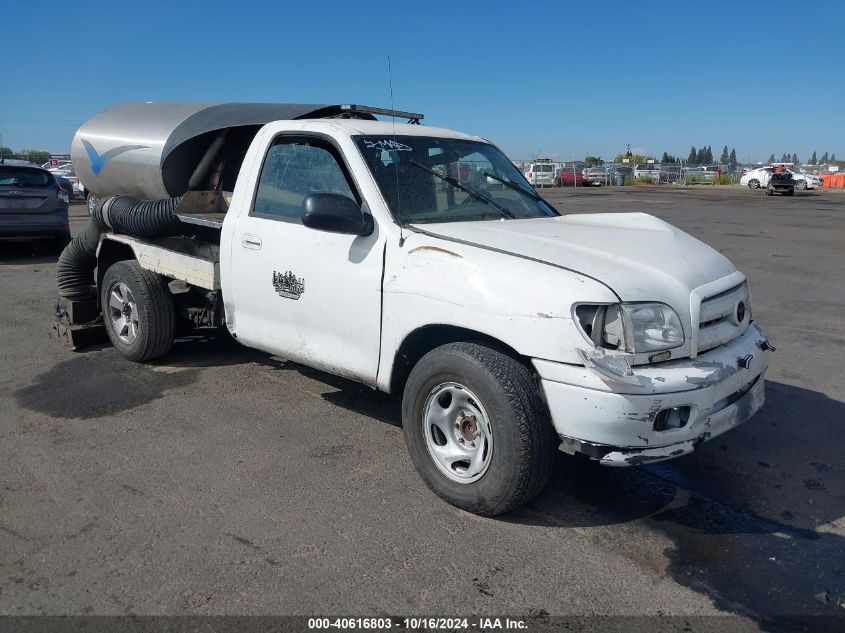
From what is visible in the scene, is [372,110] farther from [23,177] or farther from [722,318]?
[23,177]

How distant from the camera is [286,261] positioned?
4555 mm

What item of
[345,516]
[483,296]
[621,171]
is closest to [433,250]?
[483,296]

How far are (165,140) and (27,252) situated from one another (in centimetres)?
881

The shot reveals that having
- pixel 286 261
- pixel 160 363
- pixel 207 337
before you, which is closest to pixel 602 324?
pixel 286 261

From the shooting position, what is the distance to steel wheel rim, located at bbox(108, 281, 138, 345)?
6.14m

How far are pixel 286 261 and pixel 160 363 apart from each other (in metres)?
2.24

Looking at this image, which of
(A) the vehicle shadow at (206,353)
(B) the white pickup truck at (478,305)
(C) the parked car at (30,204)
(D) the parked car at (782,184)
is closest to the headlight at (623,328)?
(B) the white pickup truck at (478,305)

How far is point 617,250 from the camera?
3807mm

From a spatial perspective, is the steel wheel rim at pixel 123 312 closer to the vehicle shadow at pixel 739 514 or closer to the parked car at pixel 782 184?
the vehicle shadow at pixel 739 514

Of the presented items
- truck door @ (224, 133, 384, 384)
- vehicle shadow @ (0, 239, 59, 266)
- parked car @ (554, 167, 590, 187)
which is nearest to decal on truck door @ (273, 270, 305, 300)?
truck door @ (224, 133, 384, 384)

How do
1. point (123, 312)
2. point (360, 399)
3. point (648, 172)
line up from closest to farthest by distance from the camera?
point (360, 399) < point (123, 312) < point (648, 172)

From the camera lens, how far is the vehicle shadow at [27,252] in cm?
1223

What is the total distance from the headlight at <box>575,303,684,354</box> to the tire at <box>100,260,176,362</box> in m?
3.90

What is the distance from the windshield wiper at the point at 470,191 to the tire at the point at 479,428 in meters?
1.34
